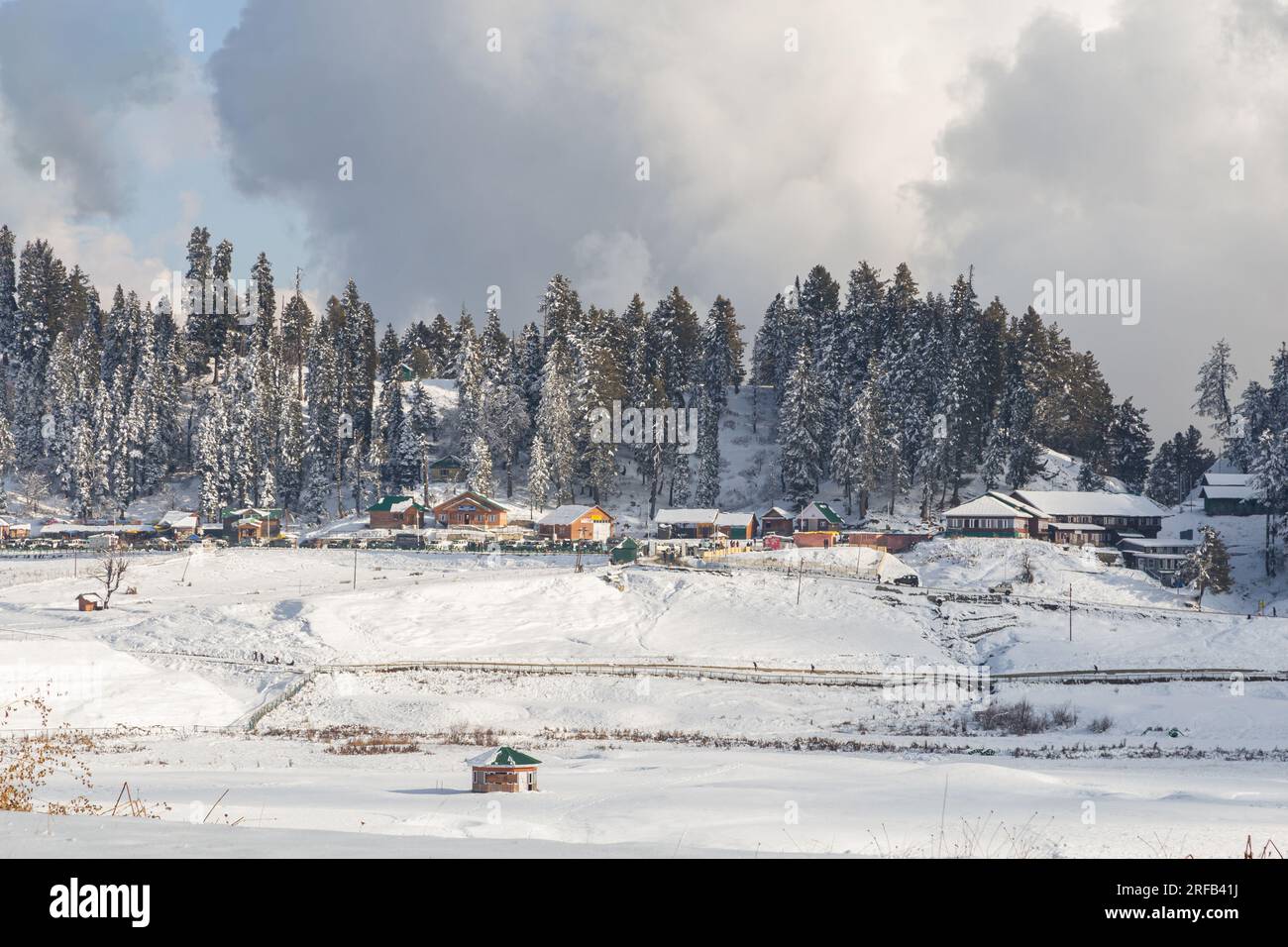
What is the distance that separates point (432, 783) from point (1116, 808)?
16.1 meters

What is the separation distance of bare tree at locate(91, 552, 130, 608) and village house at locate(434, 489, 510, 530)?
27.8 m

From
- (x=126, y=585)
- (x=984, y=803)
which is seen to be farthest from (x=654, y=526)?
(x=984, y=803)

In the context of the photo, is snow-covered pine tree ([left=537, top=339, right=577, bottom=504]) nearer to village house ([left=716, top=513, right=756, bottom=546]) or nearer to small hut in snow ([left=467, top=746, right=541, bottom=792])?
village house ([left=716, top=513, right=756, bottom=546])

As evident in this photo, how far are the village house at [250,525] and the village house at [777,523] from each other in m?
43.9

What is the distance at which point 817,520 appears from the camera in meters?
91.2

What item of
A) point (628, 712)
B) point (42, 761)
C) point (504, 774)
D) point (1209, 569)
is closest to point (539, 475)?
point (1209, 569)

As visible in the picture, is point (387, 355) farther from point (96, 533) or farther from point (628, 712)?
point (628, 712)

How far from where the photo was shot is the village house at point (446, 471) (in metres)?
112

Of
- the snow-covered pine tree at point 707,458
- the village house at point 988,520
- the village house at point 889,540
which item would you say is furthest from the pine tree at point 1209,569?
the snow-covered pine tree at point 707,458

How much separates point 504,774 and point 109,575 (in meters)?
48.7

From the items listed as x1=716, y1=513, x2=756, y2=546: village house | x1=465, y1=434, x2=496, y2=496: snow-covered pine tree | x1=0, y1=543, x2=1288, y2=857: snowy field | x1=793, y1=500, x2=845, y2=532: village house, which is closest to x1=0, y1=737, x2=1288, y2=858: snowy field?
x1=0, y1=543, x2=1288, y2=857: snowy field

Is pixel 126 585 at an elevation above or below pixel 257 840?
below
